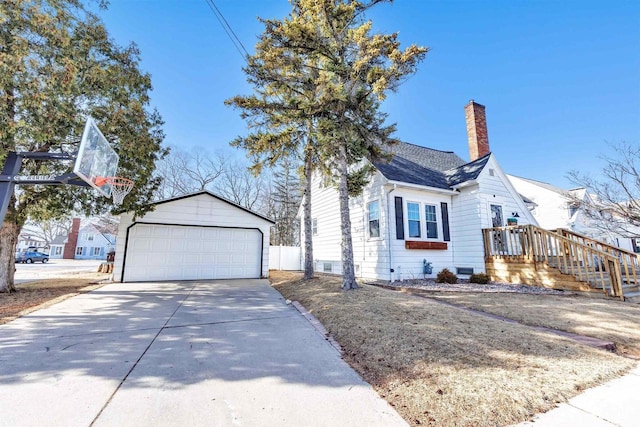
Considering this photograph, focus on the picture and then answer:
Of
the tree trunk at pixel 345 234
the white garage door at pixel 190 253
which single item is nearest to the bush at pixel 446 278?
the tree trunk at pixel 345 234

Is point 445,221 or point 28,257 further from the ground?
point 445,221

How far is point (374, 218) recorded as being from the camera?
431 inches

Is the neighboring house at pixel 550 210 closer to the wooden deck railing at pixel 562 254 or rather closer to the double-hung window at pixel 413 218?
the wooden deck railing at pixel 562 254

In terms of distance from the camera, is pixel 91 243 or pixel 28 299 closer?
pixel 28 299

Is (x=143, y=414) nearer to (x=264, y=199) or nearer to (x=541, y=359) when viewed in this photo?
(x=541, y=359)

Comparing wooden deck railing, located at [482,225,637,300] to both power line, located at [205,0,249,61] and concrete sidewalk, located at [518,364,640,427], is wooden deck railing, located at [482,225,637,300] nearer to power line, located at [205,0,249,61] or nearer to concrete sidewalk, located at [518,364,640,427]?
concrete sidewalk, located at [518,364,640,427]

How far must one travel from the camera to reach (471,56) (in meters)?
11.6

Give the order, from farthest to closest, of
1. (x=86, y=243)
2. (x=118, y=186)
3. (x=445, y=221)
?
(x=86, y=243) → (x=445, y=221) → (x=118, y=186)

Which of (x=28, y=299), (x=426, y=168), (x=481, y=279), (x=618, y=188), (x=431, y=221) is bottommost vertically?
(x=28, y=299)

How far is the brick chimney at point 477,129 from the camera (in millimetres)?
13891

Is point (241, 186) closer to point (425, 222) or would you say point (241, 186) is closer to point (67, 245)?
point (425, 222)

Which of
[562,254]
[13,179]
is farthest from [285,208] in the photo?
[562,254]

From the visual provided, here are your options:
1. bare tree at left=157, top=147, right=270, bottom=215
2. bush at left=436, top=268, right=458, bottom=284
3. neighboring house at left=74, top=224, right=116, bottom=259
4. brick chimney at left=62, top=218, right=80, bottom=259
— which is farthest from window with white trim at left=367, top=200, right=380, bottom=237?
brick chimney at left=62, top=218, right=80, bottom=259

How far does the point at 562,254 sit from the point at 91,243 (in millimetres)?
55964
